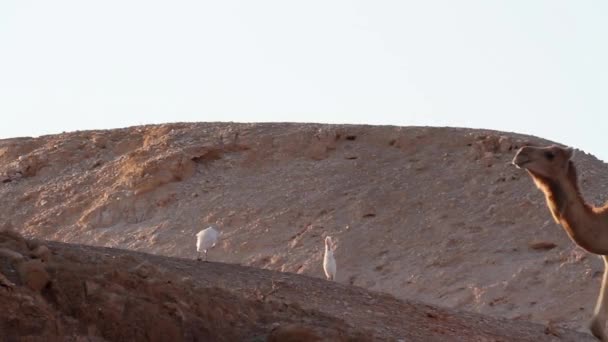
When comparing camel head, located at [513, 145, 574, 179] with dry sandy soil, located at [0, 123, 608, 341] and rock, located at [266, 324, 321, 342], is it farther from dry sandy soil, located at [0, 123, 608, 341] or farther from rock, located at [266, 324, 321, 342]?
dry sandy soil, located at [0, 123, 608, 341]

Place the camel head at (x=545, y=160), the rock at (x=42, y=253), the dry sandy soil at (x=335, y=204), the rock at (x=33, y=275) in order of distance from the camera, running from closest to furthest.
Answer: the rock at (x=33, y=275), the rock at (x=42, y=253), the camel head at (x=545, y=160), the dry sandy soil at (x=335, y=204)

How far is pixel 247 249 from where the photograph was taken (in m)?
31.1

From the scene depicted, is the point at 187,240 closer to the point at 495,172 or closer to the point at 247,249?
the point at 247,249

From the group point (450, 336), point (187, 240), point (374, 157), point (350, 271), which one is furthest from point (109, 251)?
point (374, 157)

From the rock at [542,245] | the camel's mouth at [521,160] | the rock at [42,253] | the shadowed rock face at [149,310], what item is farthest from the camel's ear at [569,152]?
the rock at [542,245]

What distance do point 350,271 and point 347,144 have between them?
6.13 m

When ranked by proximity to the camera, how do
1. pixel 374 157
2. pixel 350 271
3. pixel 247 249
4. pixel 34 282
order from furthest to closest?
pixel 374 157 < pixel 247 249 < pixel 350 271 < pixel 34 282

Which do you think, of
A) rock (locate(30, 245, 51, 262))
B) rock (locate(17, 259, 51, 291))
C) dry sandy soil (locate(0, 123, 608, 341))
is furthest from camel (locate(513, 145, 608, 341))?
dry sandy soil (locate(0, 123, 608, 341))

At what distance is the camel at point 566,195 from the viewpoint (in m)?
14.5

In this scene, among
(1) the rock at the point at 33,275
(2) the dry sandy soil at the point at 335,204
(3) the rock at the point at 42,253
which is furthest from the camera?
(2) the dry sandy soil at the point at 335,204

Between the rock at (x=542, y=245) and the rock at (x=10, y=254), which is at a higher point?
the rock at (x=542, y=245)

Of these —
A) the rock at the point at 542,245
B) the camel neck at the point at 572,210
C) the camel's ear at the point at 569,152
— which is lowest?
the rock at the point at 542,245

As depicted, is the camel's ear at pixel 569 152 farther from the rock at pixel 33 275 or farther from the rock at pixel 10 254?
the rock at pixel 10 254

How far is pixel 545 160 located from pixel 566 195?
0.49 m
